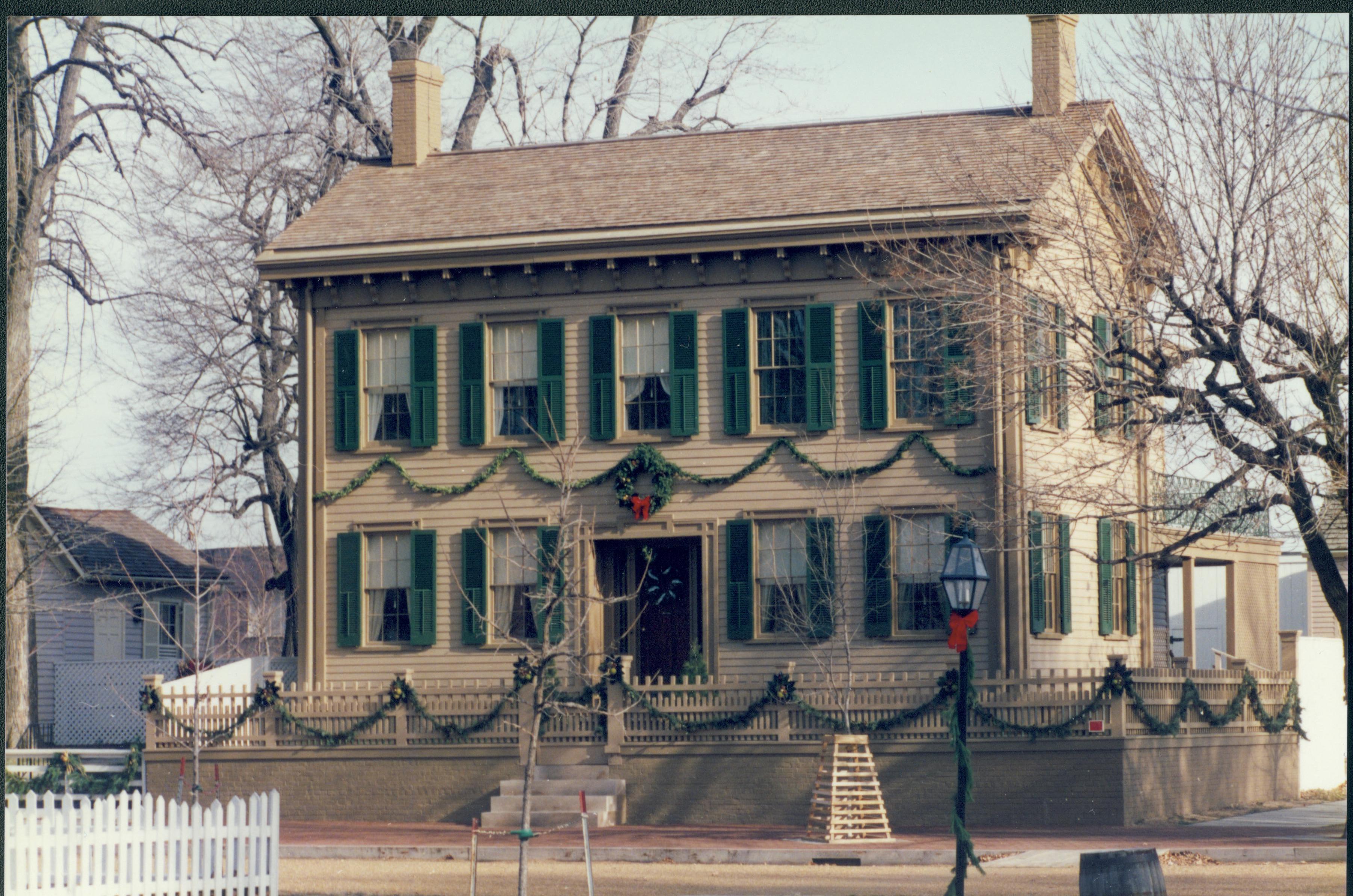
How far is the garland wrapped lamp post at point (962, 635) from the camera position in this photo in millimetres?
14055

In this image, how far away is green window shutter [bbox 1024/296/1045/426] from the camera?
822 inches

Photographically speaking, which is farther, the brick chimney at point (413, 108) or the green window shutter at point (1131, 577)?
the brick chimney at point (413, 108)

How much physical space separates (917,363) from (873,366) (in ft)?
1.89

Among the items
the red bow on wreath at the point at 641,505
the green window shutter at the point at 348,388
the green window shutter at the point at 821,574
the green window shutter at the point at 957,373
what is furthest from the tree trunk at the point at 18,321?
the green window shutter at the point at 957,373

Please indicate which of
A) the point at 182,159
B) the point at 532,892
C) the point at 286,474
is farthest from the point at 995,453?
the point at 182,159

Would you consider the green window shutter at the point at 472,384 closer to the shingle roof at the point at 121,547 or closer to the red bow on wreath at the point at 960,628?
the shingle roof at the point at 121,547

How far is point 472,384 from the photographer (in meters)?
26.2

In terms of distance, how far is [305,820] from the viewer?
24734 millimetres

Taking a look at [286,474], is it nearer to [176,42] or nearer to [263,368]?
[263,368]

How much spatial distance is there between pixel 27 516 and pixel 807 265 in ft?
60.2

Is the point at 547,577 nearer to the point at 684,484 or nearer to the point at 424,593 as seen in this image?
the point at 424,593

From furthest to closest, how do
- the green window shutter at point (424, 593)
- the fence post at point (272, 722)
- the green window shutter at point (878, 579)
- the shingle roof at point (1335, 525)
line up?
the green window shutter at point (424, 593)
the fence post at point (272, 722)
the green window shutter at point (878, 579)
the shingle roof at point (1335, 525)

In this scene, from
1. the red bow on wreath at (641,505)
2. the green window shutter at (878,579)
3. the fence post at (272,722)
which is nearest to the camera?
the green window shutter at (878,579)

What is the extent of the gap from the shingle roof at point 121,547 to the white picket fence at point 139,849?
2063 centimetres
